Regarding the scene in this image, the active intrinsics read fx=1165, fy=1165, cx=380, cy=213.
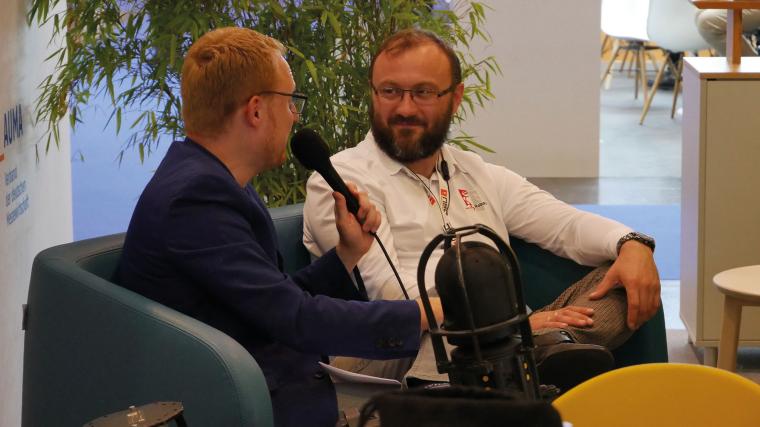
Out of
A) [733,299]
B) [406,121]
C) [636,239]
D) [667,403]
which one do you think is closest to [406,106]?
[406,121]

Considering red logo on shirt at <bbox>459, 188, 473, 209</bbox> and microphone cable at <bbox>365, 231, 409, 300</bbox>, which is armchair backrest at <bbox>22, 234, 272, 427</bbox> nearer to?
microphone cable at <bbox>365, 231, 409, 300</bbox>

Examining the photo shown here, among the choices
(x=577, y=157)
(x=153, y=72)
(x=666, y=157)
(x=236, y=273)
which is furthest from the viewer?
(x=666, y=157)

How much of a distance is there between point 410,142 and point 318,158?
2.33 feet

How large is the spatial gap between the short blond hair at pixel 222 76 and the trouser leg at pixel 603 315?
2.83 ft

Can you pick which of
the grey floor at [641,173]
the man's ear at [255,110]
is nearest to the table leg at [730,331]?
the grey floor at [641,173]

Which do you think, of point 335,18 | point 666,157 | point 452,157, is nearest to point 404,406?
point 452,157

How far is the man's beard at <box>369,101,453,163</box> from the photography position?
2869 millimetres

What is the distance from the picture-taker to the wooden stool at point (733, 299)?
11.1 ft

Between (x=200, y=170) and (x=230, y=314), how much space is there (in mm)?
270

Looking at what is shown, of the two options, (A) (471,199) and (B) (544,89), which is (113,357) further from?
(B) (544,89)

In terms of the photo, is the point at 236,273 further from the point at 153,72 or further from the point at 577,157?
the point at 577,157

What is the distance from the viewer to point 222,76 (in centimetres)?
208

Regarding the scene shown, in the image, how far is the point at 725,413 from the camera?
4.81 feet

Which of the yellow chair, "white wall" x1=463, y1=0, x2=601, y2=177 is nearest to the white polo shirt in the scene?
the yellow chair
